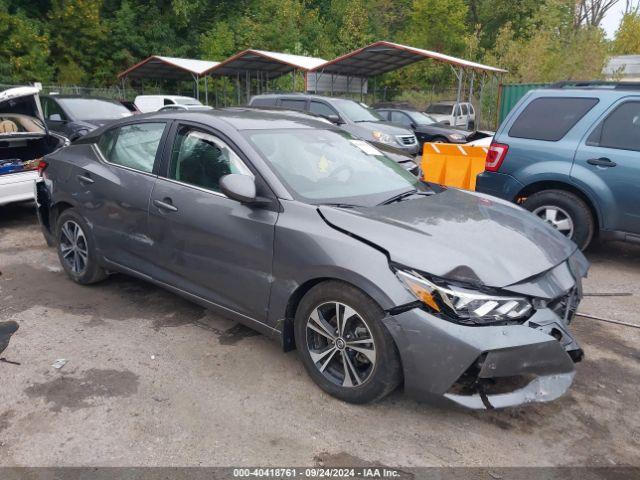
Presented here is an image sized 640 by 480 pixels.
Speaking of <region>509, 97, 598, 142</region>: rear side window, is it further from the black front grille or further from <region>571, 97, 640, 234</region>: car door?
the black front grille

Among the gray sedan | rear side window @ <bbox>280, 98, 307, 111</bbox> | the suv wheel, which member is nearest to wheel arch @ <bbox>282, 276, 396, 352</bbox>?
the gray sedan

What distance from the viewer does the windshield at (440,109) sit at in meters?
22.8

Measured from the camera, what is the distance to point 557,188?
5703 mm

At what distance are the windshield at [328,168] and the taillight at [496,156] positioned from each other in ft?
7.33

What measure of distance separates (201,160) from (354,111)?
882 cm

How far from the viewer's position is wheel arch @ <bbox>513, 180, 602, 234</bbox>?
548cm

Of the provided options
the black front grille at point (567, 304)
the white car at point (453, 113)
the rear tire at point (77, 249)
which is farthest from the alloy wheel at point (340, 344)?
the white car at point (453, 113)

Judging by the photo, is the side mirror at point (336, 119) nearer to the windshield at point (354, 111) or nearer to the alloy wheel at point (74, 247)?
the windshield at point (354, 111)

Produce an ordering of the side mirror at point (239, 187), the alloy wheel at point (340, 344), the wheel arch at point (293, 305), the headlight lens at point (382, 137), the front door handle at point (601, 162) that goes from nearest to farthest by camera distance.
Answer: the alloy wheel at point (340, 344) < the wheel arch at point (293, 305) < the side mirror at point (239, 187) < the front door handle at point (601, 162) < the headlight lens at point (382, 137)

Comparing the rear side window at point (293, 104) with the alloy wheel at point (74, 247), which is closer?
the alloy wheel at point (74, 247)

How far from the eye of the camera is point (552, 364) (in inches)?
105

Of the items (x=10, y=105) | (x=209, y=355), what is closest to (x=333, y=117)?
(x=10, y=105)

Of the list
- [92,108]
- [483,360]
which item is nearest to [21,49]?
[92,108]

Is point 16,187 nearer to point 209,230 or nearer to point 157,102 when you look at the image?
point 209,230
